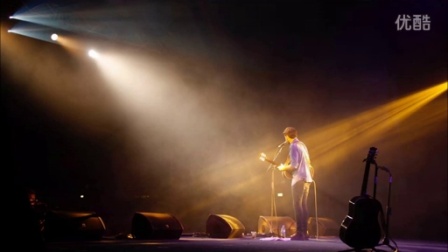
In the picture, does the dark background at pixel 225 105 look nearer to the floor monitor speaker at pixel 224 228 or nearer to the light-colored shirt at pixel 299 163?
the floor monitor speaker at pixel 224 228

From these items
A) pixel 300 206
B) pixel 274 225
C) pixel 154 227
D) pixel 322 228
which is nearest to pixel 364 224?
pixel 300 206

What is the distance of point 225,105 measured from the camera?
10.3 metres

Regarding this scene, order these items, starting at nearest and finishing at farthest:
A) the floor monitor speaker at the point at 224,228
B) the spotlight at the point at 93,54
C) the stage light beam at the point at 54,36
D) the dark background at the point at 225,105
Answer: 1. the floor monitor speaker at the point at 224,228
2. the dark background at the point at 225,105
3. the stage light beam at the point at 54,36
4. the spotlight at the point at 93,54

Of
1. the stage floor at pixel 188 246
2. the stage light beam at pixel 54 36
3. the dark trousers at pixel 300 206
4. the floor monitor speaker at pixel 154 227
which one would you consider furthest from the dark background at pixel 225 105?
the stage floor at pixel 188 246

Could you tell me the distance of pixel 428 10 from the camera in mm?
9000

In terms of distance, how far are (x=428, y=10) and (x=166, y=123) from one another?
5664 mm

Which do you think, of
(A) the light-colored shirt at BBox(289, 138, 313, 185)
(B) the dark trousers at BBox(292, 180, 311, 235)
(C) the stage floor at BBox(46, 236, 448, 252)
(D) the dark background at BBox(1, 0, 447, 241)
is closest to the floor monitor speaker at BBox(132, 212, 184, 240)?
(C) the stage floor at BBox(46, 236, 448, 252)

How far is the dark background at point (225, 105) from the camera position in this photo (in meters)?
8.95

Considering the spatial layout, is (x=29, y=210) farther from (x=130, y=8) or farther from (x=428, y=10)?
(x=428, y=10)

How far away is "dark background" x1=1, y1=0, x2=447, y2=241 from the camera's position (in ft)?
29.4

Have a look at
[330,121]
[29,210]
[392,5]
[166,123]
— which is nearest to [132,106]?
[166,123]

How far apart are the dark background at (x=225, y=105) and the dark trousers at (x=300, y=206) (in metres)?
3.04

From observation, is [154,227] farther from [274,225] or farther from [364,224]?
[364,224]

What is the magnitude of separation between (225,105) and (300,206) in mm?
4005
